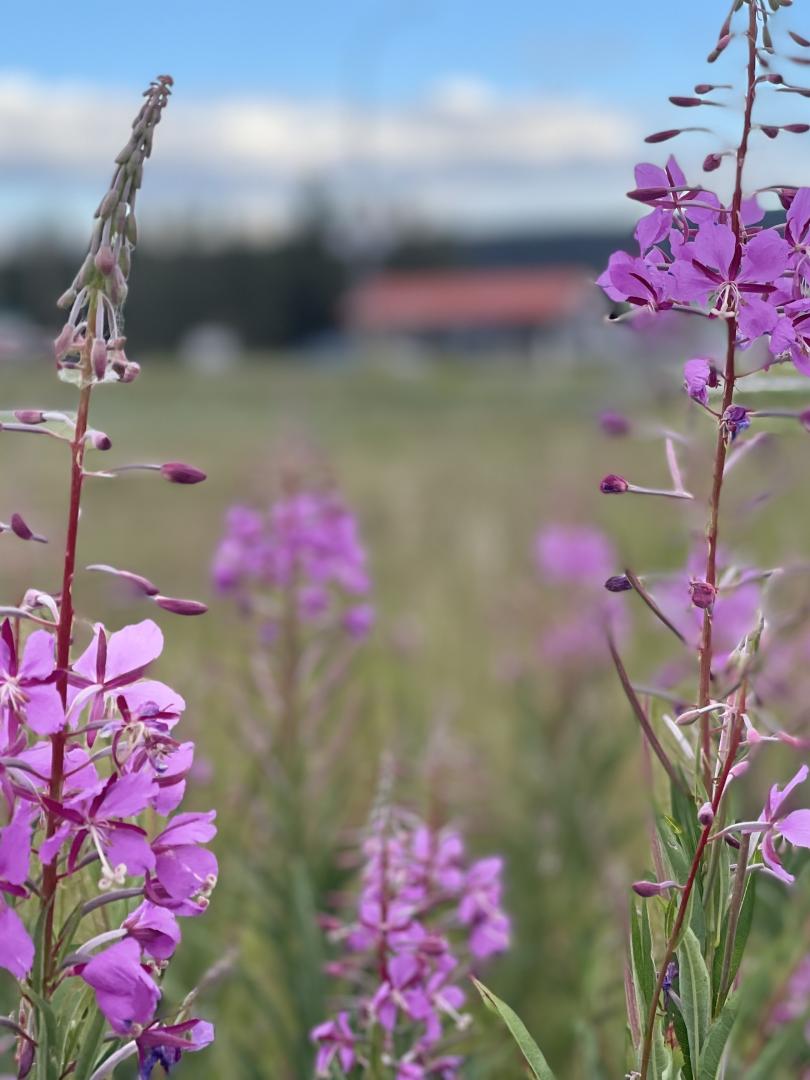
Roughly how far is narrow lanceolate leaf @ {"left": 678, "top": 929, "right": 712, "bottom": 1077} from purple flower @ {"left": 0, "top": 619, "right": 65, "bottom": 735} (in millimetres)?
566

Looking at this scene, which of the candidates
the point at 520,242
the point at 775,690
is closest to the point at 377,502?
the point at 775,690

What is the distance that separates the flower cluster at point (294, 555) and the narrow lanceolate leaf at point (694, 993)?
68.3 inches

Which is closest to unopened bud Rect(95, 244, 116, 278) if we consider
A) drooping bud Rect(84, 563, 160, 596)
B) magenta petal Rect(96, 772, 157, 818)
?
drooping bud Rect(84, 563, 160, 596)

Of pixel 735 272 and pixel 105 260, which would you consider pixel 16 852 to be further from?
pixel 735 272

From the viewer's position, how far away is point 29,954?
0.98m

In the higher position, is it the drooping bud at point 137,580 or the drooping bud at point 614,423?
the drooping bud at point 614,423

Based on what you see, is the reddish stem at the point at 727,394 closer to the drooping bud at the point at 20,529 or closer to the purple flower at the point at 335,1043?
the drooping bud at the point at 20,529

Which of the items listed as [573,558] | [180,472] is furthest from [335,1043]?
[573,558]

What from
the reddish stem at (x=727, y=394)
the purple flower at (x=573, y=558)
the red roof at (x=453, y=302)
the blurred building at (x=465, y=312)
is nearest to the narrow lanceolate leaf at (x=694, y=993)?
the reddish stem at (x=727, y=394)

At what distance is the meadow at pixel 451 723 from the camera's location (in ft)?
8.05

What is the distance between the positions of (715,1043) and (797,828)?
0.20 meters

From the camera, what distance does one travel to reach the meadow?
2455 millimetres

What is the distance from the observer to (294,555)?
9.25 feet

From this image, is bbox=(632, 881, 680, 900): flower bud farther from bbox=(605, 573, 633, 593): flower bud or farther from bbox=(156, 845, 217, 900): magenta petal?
bbox=(156, 845, 217, 900): magenta petal
